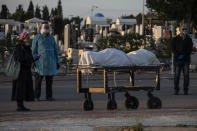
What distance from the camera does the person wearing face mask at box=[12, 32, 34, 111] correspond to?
446 inches

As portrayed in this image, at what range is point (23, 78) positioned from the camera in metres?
11.5

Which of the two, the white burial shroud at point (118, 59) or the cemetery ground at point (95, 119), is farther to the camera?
the white burial shroud at point (118, 59)

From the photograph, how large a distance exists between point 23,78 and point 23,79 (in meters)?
0.03

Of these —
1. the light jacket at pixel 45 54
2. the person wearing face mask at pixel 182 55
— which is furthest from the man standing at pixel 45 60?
the person wearing face mask at pixel 182 55

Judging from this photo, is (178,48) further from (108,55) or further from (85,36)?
(85,36)

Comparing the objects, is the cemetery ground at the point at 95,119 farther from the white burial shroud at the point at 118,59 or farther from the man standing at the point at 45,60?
the white burial shroud at the point at 118,59

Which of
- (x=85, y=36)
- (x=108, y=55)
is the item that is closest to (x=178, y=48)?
(x=108, y=55)

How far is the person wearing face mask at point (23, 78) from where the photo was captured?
11.3 metres

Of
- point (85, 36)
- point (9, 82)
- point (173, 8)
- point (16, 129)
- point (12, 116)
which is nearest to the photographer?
point (16, 129)

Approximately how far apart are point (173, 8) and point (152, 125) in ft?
144

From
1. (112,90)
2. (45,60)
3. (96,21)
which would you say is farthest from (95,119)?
→ (96,21)

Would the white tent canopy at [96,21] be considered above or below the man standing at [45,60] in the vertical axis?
above

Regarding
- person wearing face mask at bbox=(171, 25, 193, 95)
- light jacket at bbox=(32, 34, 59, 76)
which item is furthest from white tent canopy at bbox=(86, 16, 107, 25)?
light jacket at bbox=(32, 34, 59, 76)

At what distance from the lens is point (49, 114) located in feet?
32.4
